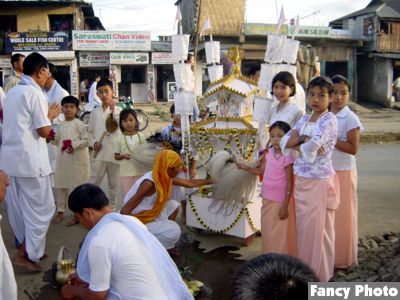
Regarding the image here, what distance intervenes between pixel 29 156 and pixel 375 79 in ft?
80.0

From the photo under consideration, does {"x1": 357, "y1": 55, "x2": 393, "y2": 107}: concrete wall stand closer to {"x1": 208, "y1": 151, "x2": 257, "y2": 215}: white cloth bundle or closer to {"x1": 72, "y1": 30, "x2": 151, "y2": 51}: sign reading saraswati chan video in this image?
{"x1": 72, "y1": 30, "x2": 151, "y2": 51}: sign reading saraswati chan video

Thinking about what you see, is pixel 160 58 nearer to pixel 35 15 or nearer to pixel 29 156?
pixel 35 15

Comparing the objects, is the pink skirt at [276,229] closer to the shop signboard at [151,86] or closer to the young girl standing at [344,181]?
the young girl standing at [344,181]

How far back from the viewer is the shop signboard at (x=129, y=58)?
21.4 meters

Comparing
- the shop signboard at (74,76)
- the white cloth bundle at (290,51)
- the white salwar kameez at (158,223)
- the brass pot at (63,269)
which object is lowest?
the brass pot at (63,269)

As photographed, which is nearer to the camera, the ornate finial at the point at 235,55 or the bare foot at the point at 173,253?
the bare foot at the point at 173,253

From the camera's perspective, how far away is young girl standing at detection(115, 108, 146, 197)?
4.83m

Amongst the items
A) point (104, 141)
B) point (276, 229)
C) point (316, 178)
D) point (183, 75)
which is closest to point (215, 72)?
point (183, 75)

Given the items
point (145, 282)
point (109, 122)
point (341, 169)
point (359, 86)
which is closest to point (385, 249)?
point (341, 169)

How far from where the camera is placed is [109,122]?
210 inches

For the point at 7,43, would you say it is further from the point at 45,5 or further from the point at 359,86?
the point at 359,86

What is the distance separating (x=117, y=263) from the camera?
2131mm

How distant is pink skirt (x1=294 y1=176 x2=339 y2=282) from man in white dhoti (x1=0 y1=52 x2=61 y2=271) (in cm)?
216

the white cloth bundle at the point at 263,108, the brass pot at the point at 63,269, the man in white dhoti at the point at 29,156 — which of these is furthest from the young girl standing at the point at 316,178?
the man in white dhoti at the point at 29,156
